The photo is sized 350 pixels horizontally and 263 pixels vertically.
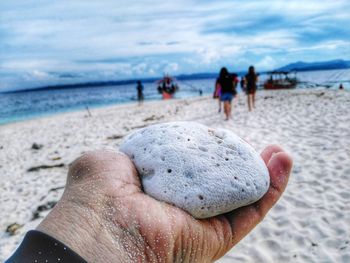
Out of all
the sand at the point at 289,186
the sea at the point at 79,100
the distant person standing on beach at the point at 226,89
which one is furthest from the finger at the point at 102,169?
the sea at the point at 79,100

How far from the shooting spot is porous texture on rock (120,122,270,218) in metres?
1.91

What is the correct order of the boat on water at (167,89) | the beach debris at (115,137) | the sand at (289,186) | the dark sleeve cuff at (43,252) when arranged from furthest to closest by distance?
the boat on water at (167,89), the beach debris at (115,137), the sand at (289,186), the dark sleeve cuff at (43,252)

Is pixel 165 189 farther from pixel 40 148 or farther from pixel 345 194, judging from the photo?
pixel 40 148

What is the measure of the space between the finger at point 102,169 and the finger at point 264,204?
0.66 metres

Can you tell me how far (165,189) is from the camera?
190 cm

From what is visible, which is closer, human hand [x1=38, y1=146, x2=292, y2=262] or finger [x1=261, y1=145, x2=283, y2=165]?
human hand [x1=38, y1=146, x2=292, y2=262]

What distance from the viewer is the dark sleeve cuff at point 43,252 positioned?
4.31 ft

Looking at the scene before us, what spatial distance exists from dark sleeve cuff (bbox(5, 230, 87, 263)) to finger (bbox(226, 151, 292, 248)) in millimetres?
1017

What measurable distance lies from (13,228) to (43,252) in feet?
13.3

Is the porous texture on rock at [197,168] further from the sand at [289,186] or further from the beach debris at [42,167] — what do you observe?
the beach debris at [42,167]

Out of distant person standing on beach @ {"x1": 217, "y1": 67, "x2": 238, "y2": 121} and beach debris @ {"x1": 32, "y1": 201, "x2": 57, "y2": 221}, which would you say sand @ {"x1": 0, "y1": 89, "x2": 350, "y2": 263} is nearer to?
beach debris @ {"x1": 32, "y1": 201, "x2": 57, "y2": 221}

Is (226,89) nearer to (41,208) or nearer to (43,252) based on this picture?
(41,208)

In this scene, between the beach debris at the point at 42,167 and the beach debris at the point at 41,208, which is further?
the beach debris at the point at 42,167

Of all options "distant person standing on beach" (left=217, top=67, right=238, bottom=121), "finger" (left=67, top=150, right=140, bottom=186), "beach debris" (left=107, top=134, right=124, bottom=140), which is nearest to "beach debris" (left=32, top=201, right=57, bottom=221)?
"finger" (left=67, top=150, right=140, bottom=186)
